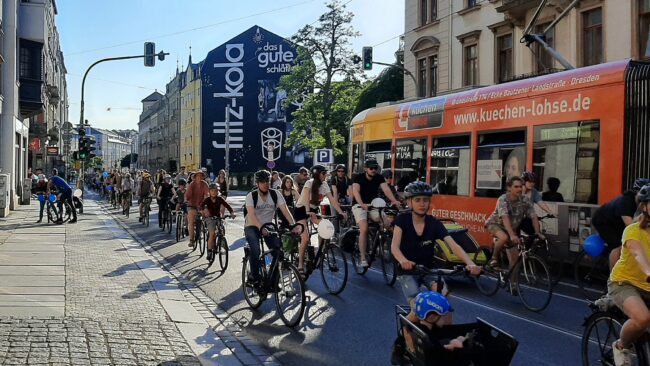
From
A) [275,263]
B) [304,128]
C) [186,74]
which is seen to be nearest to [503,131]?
[275,263]

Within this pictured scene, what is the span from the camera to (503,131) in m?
12.9

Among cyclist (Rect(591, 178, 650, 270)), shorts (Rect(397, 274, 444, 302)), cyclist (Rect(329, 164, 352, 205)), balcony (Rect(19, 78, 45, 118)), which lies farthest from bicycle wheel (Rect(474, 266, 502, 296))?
Result: balcony (Rect(19, 78, 45, 118))

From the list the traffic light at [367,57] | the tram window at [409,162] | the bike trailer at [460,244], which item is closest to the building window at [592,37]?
the traffic light at [367,57]

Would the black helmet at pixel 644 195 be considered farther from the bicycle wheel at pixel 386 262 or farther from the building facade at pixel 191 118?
the building facade at pixel 191 118

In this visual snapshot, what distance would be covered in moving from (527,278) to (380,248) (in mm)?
2822

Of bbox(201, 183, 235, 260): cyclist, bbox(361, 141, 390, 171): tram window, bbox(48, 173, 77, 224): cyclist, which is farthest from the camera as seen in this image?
bbox(48, 173, 77, 224): cyclist

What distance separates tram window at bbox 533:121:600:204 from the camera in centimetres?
1091

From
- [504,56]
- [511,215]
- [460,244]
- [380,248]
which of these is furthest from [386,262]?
[504,56]

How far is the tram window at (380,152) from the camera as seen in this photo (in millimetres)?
17672

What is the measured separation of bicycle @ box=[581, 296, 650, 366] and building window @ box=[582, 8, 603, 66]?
18563mm

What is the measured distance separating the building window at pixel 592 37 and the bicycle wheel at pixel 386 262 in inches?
546

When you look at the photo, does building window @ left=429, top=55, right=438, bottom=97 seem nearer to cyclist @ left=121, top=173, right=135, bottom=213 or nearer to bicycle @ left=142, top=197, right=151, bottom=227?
cyclist @ left=121, top=173, right=135, bottom=213

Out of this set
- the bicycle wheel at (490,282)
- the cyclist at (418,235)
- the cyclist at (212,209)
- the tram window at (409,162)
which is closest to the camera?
the cyclist at (418,235)

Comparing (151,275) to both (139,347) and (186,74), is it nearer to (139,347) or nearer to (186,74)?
(139,347)
